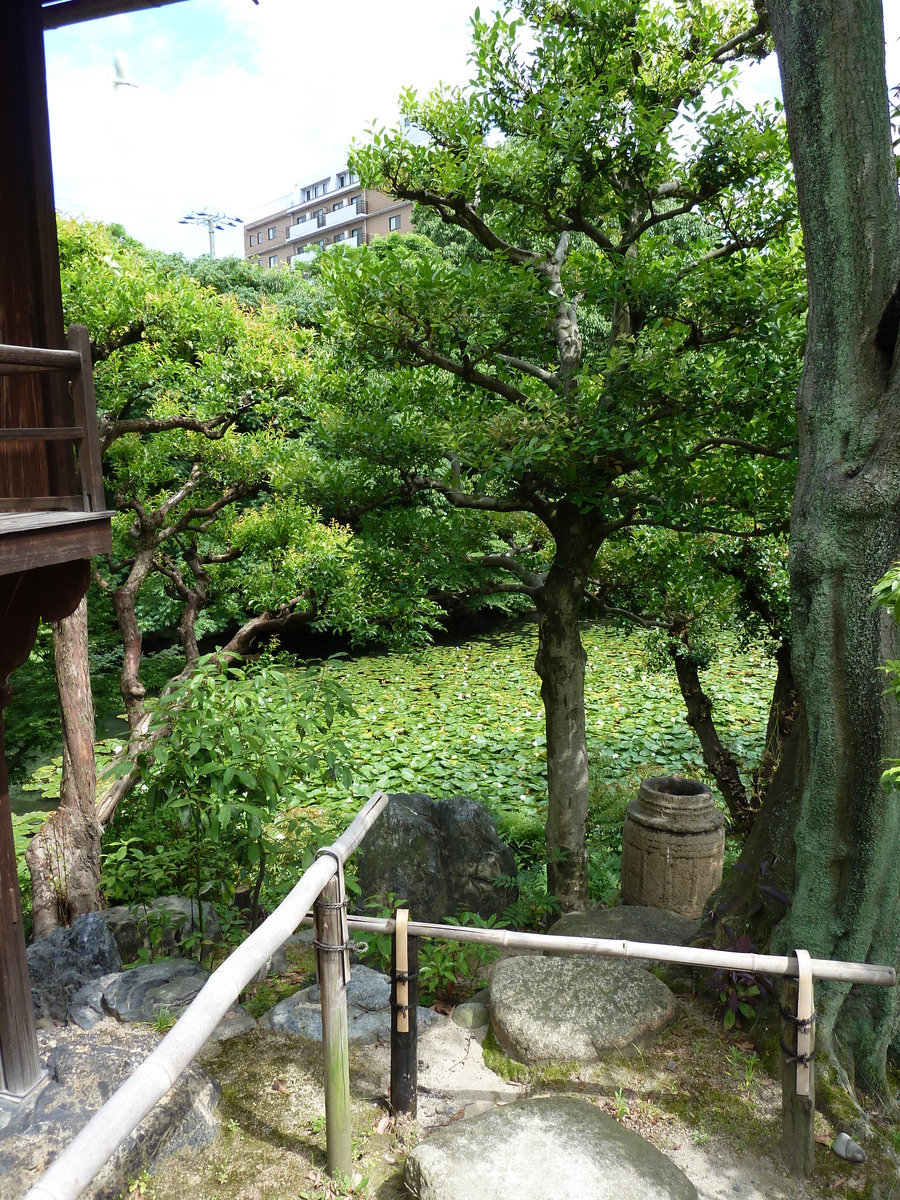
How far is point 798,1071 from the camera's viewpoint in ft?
9.49

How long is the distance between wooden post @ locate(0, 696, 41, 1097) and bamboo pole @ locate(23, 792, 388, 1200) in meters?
1.47

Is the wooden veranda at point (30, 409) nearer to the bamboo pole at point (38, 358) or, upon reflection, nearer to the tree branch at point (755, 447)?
the bamboo pole at point (38, 358)

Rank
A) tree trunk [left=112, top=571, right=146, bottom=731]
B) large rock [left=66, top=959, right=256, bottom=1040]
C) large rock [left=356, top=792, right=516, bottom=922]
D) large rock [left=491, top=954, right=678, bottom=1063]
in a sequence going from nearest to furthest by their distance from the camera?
large rock [left=491, top=954, right=678, bottom=1063], large rock [left=66, top=959, right=256, bottom=1040], large rock [left=356, top=792, right=516, bottom=922], tree trunk [left=112, top=571, right=146, bottom=731]

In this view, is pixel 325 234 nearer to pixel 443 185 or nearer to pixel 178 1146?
pixel 443 185

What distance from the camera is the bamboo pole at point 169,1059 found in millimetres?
1515

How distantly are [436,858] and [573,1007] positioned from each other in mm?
2862

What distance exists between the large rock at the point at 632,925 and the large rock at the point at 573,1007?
2.52 ft

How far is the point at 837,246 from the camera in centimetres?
338

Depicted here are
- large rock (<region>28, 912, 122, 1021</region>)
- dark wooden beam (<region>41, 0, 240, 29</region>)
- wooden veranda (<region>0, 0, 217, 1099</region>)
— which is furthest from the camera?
large rock (<region>28, 912, 122, 1021</region>)

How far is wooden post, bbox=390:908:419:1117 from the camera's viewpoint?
3.04 metres

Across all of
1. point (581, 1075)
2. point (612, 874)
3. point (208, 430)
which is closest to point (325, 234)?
point (208, 430)

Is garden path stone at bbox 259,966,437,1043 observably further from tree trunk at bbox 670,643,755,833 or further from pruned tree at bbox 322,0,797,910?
tree trunk at bbox 670,643,755,833

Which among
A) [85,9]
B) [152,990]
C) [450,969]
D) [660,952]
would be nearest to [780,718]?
[450,969]

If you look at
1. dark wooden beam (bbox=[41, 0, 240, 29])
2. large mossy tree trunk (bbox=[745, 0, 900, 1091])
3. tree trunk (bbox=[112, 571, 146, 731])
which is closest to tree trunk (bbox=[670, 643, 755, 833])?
large mossy tree trunk (bbox=[745, 0, 900, 1091])
